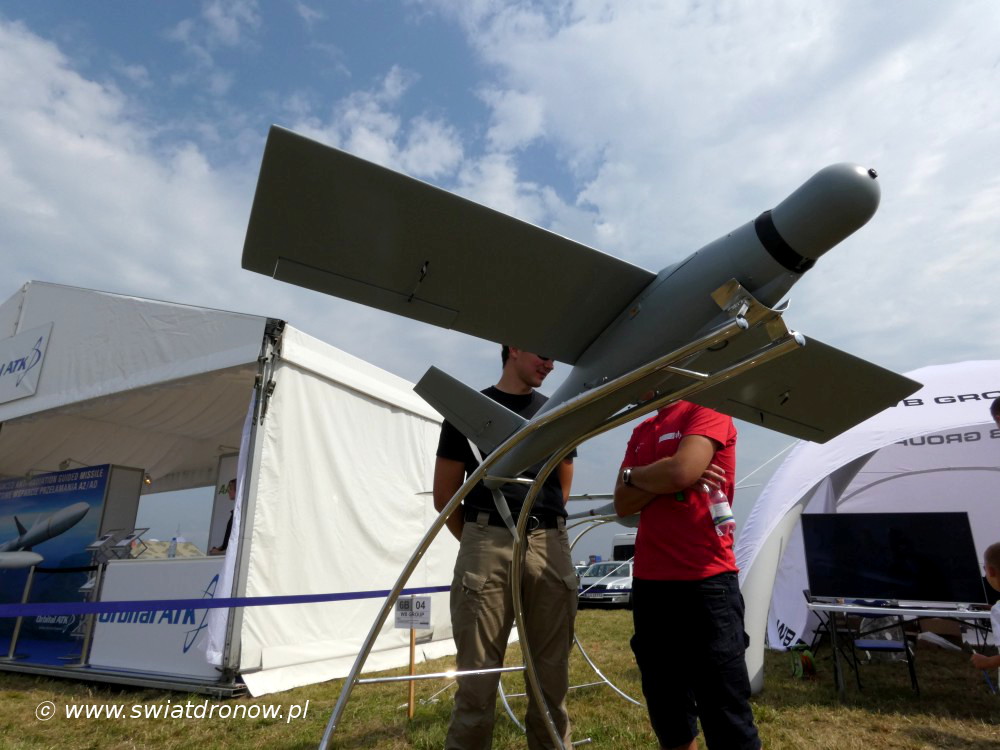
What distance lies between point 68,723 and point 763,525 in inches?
227

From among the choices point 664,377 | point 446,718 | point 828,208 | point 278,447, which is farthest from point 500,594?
point 278,447

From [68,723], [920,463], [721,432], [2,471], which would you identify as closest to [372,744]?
[68,723]

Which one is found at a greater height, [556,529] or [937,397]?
[937,397]

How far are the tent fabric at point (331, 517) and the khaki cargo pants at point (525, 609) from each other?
3.26m

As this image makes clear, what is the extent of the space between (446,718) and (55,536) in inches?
268

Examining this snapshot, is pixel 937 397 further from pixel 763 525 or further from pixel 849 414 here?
pixel 849 414

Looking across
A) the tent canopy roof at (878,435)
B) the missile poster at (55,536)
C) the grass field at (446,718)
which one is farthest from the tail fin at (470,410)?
the missile poster at (55,536)

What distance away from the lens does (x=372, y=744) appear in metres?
3.47

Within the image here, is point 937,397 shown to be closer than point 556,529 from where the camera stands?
No

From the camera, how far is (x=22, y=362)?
7074 millimetres

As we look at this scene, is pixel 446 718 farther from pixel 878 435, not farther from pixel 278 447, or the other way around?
pixel 878 435

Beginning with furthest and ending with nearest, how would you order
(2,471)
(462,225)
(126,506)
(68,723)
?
(2,471), (126,506), (68,723), (462,225)

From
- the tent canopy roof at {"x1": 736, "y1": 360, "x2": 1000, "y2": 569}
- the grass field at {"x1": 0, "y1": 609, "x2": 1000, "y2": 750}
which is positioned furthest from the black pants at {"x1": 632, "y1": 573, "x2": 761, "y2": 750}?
the tent canopy roof at {"x1": 736, "y1": 360, "x2": 1000, "y2": 569}

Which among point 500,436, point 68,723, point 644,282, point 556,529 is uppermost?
point 644,282
